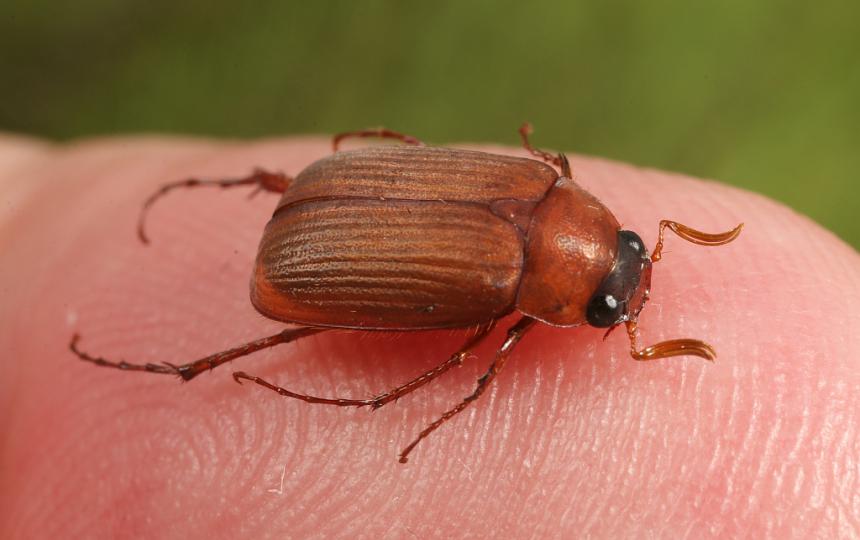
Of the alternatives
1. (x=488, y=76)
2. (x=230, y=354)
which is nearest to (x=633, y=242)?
(x=230, y=354)

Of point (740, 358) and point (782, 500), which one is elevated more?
point (740, 358)

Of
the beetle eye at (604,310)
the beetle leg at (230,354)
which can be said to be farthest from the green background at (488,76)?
the beetle leg at (230,354)

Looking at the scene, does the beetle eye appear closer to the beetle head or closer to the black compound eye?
the beetle head

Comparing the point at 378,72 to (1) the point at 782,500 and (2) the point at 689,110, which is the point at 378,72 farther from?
(1) the point at 782,500

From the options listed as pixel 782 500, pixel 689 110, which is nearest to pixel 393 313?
pixel 782 500

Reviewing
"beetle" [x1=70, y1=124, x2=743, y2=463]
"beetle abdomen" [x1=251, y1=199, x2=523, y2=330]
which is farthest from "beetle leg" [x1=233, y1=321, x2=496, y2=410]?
"beetle abdomen" [x1=251, y1=199, x2=523, y2=330]

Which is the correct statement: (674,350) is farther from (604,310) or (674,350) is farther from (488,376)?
(488,376)

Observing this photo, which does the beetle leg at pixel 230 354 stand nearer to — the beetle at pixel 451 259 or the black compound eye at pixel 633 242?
the beetle at pixel 451 259
